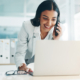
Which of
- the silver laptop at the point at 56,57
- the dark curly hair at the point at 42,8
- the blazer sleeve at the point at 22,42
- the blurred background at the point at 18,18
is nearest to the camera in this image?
the silver laptop at the point at 56,57

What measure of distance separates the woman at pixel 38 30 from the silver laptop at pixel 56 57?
1003 mm

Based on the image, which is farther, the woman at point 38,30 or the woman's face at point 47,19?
the woman's face at point 47,19

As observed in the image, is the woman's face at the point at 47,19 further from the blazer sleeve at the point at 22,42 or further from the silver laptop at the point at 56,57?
the silver laptop at the point at 56,57

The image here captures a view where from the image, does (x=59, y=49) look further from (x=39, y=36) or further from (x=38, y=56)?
(x=39, y=36)

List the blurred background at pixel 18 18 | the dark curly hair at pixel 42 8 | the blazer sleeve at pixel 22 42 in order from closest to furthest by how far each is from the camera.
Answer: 1. the blazer sleeve at pixel 22 42
2. the dark curly hair at pixel 42 8
3. the blurred background at pixel 18 18

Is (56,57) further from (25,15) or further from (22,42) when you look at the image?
(25,15)

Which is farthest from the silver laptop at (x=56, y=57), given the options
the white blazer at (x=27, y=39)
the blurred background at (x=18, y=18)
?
the blurred background at (x=18, y=18)

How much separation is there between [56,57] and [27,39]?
1150mm

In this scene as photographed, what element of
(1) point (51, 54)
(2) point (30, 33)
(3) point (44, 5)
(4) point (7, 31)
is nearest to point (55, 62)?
(1) point (51, 54)

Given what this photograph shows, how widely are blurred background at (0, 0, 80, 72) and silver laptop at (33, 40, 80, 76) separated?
73.2 inches

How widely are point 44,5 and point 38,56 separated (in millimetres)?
1390

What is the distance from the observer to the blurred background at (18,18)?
2.83 m

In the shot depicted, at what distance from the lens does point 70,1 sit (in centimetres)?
317

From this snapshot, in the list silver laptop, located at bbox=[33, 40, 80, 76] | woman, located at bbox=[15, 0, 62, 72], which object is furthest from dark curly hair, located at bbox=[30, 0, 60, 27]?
silver laptop, located at bbox=[33, 40, 80, 76]
